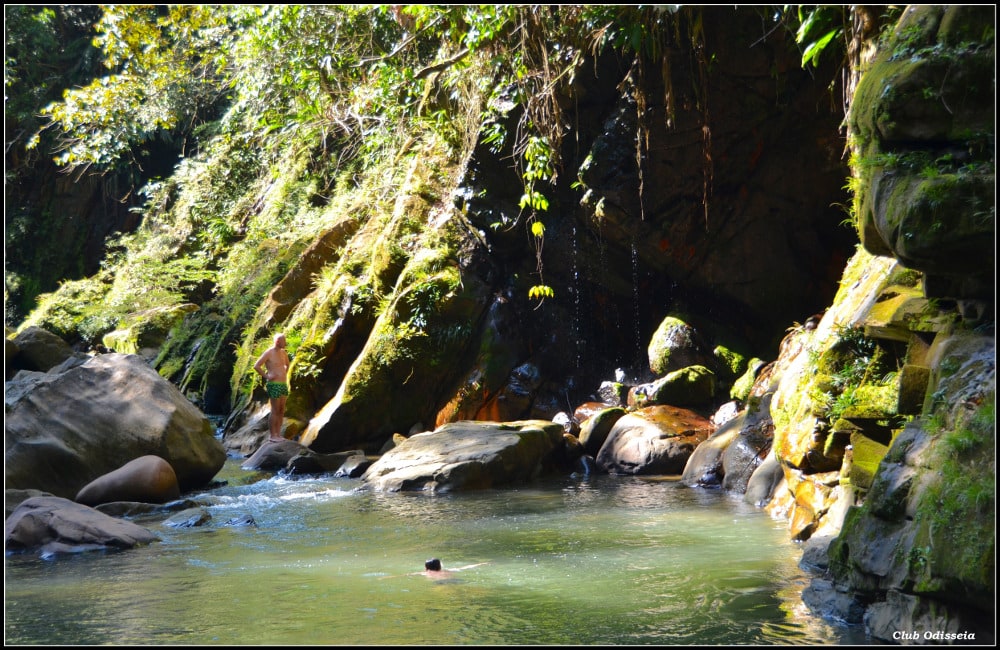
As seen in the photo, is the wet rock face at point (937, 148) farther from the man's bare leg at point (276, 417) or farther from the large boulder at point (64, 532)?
the man's bare leg at point (276, 417)

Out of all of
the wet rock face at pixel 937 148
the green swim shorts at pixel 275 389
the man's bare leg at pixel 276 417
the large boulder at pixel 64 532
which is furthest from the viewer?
the man's bare leg at pixel 276 417

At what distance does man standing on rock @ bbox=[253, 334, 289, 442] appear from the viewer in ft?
42.4

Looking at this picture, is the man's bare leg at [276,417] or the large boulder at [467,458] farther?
the man's bare leg at [276,417]

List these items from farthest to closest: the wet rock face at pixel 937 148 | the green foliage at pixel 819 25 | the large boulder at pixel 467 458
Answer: the large boulder at pixel 467 458 < the green foliage at pixel 819 25 < the wet rock face at pixel 937 148

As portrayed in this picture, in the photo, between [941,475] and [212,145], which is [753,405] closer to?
[941,475]

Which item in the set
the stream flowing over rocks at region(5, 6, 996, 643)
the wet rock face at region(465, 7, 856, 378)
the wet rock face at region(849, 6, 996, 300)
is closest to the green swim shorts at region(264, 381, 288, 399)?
the stream flowing over rocks at region(5, 6, 996, 643)

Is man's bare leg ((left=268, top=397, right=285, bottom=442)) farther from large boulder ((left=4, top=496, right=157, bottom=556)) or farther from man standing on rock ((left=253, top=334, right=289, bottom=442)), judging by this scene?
large boulder ((left=4, top=496, right=157, bottom=556))

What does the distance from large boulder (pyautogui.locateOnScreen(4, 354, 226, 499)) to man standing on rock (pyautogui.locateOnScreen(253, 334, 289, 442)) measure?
2.45 metres

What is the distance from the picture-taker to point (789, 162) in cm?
1280

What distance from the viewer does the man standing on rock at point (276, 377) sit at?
42.4 ft

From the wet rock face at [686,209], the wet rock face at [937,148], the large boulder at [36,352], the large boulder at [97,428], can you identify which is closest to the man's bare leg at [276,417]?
the large boulder at [97,428]

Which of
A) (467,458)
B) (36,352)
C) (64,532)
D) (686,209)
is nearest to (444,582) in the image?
(64,532)

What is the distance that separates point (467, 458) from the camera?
9.61 m

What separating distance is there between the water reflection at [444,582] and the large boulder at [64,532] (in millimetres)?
258
